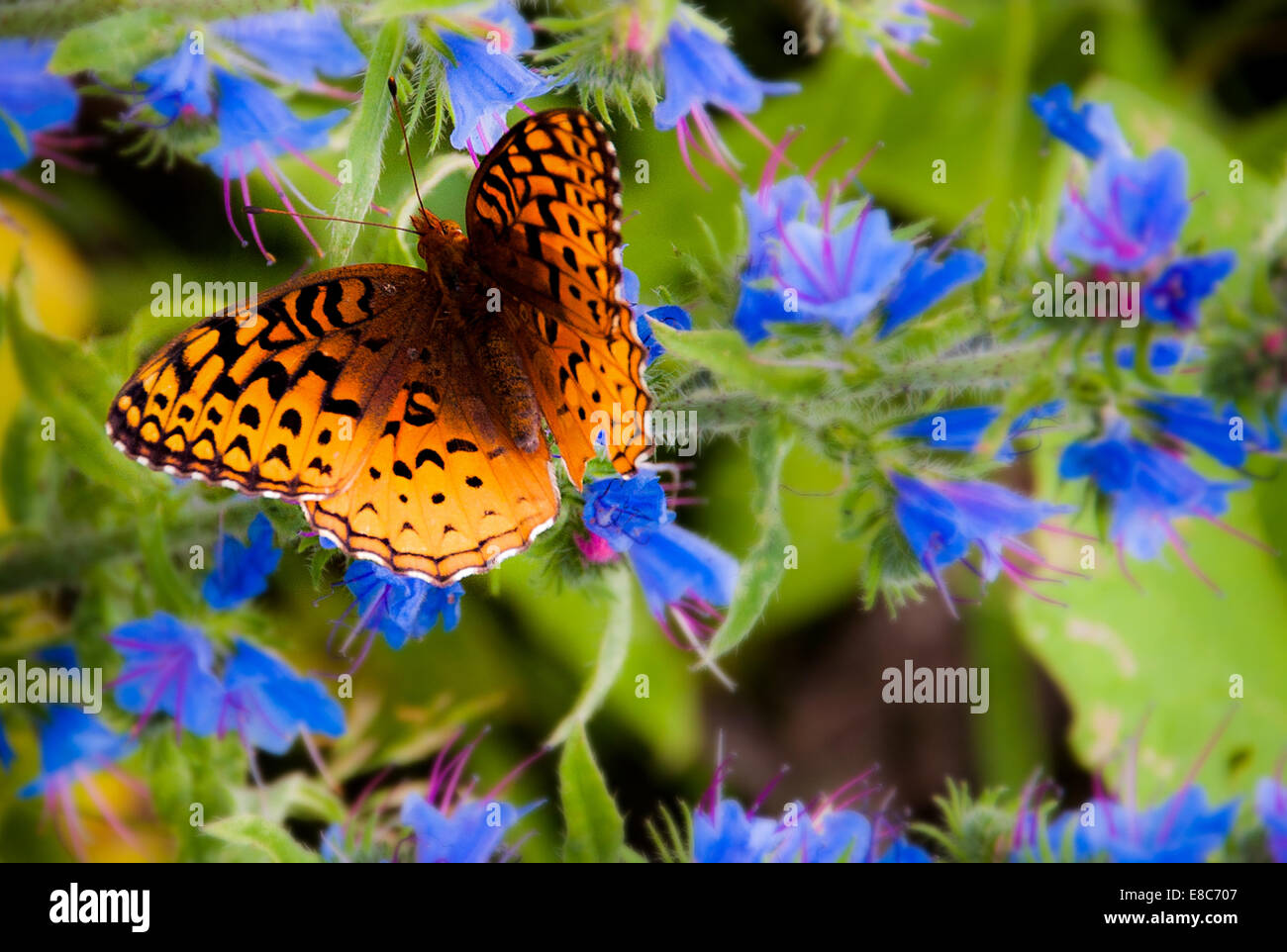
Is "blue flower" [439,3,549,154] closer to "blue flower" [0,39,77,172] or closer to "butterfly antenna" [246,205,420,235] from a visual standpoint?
"butterfly antenna" [246,205,420,235]

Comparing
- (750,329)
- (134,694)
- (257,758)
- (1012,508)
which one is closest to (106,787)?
(257,758)

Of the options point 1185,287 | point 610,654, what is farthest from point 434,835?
point 1185,287

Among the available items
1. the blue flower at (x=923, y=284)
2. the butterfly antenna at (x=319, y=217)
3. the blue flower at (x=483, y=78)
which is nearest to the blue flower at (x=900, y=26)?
the blue flower at (x=923, y=284)

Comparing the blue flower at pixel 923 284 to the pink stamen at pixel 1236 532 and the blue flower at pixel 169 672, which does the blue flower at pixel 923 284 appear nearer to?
the pink stamen at pixel 1236 532

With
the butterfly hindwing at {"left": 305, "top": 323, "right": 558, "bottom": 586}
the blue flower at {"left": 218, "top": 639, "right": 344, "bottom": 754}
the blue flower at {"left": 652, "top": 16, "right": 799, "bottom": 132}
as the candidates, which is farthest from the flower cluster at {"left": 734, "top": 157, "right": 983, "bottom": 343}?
the blue flower at {"left": 218, "top": 639, "right": 344, "bottom": 754}

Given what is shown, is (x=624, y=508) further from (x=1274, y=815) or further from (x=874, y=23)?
(x=1274, y=815)

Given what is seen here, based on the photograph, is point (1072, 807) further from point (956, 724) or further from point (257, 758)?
point (257, 758)
